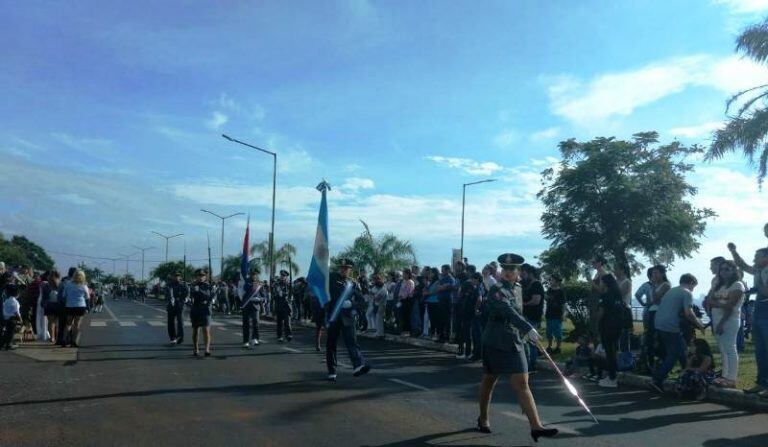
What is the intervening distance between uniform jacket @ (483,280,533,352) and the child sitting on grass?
4.09 metres

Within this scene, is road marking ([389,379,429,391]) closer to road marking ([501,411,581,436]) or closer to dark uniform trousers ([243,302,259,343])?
road marking ([501,411,581,436])

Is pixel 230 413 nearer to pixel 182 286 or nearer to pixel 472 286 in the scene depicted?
pixel 472 286

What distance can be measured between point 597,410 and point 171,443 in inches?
206

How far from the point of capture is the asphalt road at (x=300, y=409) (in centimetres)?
701

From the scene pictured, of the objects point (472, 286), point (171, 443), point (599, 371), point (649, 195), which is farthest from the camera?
point (649, 195)

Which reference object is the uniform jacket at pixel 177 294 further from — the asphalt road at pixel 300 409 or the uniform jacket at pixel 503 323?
the uniform jacket at pixel 503 323

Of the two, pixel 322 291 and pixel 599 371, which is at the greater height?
pixel 322 291

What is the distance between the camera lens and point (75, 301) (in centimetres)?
1611

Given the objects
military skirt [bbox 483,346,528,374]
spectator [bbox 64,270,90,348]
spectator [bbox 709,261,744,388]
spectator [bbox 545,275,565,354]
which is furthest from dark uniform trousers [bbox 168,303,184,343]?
spectator [bbox 709,261,744,388]

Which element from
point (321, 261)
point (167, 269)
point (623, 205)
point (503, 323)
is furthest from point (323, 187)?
point (167, 269)

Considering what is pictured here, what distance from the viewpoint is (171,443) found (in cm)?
664

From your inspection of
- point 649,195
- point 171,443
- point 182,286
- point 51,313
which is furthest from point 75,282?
point 649,195

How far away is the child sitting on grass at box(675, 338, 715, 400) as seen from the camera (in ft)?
32.5

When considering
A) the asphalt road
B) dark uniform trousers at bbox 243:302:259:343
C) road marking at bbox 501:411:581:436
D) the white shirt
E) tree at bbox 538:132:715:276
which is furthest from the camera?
tree at bbox 538:132:715:276
